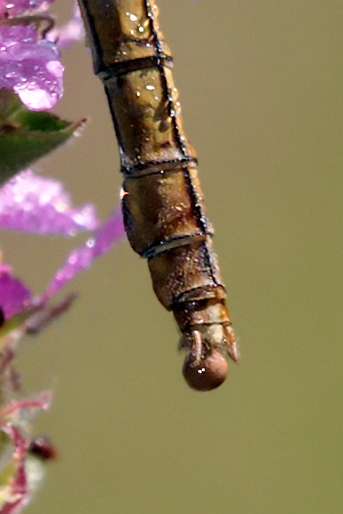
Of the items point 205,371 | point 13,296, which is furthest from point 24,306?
point 205,371

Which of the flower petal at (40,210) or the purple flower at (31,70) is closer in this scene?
the purple flower at (31,70)

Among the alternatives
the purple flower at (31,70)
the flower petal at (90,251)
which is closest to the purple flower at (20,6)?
the purple flower at (31,70)

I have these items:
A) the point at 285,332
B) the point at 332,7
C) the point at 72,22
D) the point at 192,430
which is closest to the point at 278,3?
the point at 332,7

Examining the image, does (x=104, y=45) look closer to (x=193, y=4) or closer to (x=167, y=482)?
(x=167, y=482)

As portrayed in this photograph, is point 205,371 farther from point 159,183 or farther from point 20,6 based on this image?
point 20,6

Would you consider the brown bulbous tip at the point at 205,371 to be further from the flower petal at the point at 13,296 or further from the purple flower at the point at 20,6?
the purple flower at the point at 20,6
